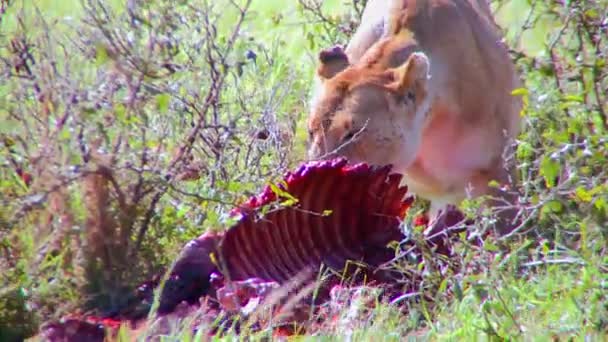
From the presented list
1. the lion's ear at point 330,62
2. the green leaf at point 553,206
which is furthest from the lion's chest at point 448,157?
the green leaf at point 553,206

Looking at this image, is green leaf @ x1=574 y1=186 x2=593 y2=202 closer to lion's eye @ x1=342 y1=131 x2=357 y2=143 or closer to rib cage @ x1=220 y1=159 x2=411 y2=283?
rib cage @ x1=220 y1=159 x2=411 y2=283

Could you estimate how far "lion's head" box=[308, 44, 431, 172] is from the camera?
566 centimetres

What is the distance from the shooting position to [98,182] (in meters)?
4.22

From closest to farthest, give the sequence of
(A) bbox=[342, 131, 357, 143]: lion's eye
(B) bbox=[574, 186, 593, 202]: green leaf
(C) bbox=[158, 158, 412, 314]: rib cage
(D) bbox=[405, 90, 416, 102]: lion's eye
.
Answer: (B) bbox=[574, 186, 593, 202]: green leaf < (C) bbox=[158, 158, 412, 314]: rib cage < (A) bbox=[342, 131, 357, 143]: lion's eye < (D) bbox=[405, 90, 416, 102]: lion's eye

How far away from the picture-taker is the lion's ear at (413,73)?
5.86m

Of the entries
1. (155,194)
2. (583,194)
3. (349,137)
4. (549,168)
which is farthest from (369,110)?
(549,168)

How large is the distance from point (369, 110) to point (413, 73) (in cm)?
30

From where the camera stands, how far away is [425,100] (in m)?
6.06

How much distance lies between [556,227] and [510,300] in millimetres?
846

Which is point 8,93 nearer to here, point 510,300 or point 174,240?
point 174,240

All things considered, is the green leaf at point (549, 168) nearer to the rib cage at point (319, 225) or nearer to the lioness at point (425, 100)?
the rib cage at point (319, 225)

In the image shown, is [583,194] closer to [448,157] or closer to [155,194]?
[155,194]

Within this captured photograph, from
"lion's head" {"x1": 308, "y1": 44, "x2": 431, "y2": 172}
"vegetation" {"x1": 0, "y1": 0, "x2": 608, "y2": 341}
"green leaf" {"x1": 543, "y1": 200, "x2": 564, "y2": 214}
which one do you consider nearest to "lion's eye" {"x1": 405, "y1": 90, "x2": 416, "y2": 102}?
"lion's head" {"x1": 308, "y1": 44, "x2": 431, "y2": 172}

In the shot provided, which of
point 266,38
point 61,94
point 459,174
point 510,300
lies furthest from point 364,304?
point 266,38
